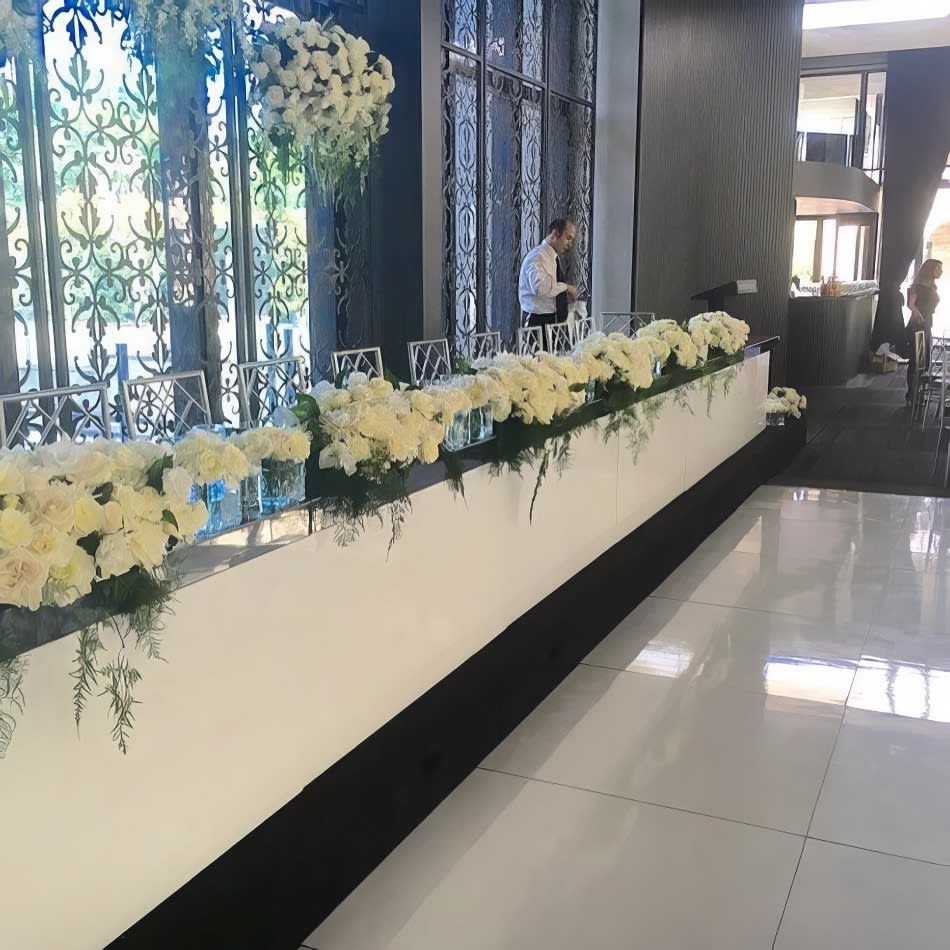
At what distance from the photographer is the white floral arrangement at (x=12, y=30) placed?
3.83m

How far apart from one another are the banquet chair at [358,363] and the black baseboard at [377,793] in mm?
1832

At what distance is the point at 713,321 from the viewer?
6633mm

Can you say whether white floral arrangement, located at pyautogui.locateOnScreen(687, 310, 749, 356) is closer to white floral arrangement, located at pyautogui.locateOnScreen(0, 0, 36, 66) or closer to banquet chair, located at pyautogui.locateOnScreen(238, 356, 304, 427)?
banquet chair, located at pyautogui.locateOnScreen(238, 356, 304, 427)

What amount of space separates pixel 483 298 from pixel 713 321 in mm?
2532

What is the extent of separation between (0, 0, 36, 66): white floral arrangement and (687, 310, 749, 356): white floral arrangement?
364cm

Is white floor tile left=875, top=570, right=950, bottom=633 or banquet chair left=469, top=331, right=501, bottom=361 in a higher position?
banquet chair left=469, top=331, right=501, bottom=361

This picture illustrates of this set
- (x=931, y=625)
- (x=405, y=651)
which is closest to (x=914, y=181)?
(x=931, y=625)

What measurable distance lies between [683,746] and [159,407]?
280 centimetres

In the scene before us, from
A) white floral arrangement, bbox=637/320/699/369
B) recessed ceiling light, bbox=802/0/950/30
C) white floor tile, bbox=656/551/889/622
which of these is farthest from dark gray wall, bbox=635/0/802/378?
white floor tile, bbox=656/551/889/622

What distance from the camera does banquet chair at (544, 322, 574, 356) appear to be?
7700 millimetres

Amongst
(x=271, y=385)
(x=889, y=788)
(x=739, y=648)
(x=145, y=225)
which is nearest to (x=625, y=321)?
(x=271, y=385)

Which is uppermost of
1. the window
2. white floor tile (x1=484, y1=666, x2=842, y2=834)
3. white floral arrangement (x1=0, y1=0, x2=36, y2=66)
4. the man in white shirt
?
the window

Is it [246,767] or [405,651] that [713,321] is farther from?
[246,767]

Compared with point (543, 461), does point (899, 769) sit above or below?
below
